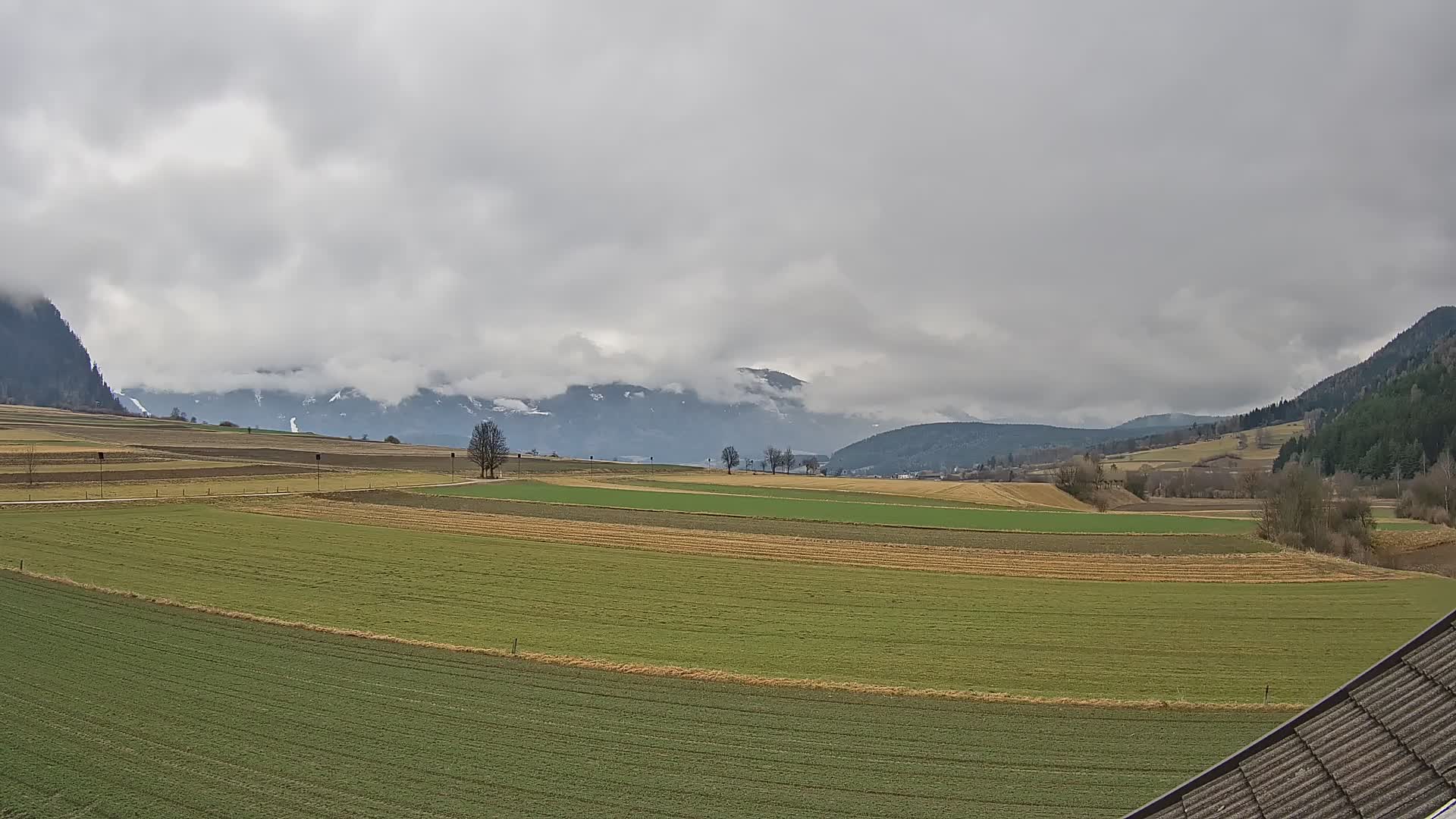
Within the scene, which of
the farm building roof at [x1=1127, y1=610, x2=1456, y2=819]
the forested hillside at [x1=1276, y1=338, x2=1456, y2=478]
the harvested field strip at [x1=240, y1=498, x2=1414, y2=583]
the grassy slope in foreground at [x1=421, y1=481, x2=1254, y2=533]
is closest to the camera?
the farm building roof at [x1=1127, y1=610, x2=1456, y2=819]

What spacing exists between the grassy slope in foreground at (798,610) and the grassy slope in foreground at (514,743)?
9.10ft

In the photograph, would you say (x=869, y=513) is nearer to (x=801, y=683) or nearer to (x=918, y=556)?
(x=918, y=556)

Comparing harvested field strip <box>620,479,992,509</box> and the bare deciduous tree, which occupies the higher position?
the bare deciduous tree

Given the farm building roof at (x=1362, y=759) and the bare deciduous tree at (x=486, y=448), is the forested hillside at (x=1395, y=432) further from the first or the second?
the farm building roof at (x=1362, y=759)

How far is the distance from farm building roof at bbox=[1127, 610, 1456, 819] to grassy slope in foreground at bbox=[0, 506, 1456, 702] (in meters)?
14.9

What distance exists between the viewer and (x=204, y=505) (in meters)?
68.9

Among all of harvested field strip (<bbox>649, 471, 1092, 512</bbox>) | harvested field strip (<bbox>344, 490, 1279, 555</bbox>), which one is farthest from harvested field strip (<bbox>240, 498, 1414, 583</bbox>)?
harvested field strip (<bbox>649, 471, 1092, 512</bbox>)

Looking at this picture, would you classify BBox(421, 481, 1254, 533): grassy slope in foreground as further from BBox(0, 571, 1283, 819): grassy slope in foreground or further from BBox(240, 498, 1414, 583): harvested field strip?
BBox(0, 571, 1283, 819): grassy slope in foreground

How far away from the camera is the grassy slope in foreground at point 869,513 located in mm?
71375

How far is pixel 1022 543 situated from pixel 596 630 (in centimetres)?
3979

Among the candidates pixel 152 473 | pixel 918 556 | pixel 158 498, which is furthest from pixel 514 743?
pixel 152 473

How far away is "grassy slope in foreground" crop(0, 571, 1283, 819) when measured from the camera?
14625 mm

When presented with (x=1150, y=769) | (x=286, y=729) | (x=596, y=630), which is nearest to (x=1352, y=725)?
(x=1150, y=769)

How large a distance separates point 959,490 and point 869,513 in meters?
39.4
